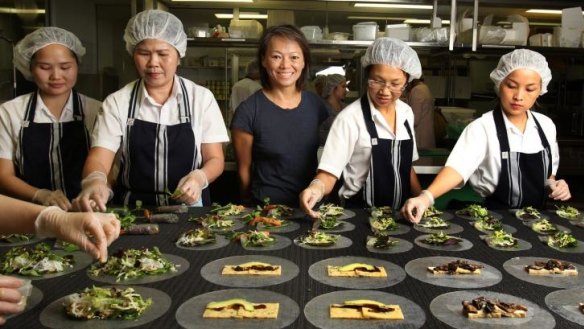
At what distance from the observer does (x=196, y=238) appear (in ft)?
6.49

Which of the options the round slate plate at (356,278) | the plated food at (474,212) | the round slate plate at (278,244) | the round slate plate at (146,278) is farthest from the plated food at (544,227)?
the round slate plate at (146,278)

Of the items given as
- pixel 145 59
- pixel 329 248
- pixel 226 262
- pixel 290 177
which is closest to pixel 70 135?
pixel 145 59

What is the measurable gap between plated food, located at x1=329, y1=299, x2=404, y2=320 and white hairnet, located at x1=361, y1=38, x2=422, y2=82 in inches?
58.9

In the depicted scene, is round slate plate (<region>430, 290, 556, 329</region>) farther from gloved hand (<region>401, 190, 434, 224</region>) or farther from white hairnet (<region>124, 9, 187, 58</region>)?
white hairnet (<region>124, 9, 187, 58</region>)

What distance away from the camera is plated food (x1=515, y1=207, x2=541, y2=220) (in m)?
2.38

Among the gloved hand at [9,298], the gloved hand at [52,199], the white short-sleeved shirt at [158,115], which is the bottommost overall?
the gloved hand at [9,298]

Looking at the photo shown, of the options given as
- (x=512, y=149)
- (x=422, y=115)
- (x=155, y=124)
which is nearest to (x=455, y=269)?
(x=512, y=149)

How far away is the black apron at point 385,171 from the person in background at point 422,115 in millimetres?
2718

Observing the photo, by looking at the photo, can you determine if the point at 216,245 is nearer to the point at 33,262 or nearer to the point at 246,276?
the point at 246,276

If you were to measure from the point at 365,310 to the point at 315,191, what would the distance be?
40.2 inches

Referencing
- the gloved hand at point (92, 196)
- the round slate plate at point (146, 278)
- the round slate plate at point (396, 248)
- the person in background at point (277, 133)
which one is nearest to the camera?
the round slate plate at point (146, 278)

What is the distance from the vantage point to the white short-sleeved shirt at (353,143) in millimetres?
2621

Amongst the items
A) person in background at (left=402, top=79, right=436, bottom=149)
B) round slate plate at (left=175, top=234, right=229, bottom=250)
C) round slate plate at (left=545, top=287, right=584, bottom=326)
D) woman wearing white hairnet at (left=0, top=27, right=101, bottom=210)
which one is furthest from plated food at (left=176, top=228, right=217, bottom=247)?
person in background at (left=402, top=79, right=436, bottom=149)

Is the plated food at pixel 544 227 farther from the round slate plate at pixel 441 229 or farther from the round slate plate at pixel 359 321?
the round slate plate at pixel 359 321
